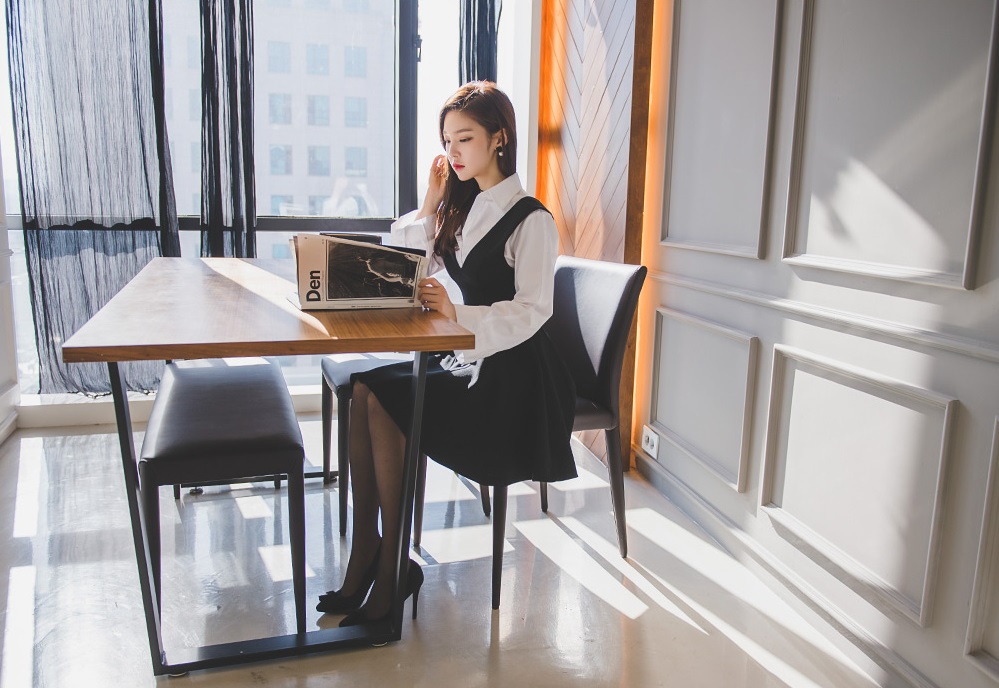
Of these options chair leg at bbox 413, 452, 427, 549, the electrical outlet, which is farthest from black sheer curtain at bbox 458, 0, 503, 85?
chair leg at bbox 413, 452, 427, 549

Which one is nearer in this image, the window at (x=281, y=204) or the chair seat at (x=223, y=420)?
the chair seat at (x=223, y=420)

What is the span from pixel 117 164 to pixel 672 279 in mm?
2316

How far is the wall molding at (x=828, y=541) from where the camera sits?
154cm

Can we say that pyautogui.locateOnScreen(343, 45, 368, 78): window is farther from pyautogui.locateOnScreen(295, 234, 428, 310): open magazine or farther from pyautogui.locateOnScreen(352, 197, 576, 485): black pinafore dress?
pyautogui.locateOnScreen(295, 234, 428, 310): open magazine

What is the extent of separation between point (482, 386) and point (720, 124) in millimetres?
1187

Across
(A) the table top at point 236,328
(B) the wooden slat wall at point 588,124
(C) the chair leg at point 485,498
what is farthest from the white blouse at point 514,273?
(B) the wooden slat wall at point 588,124

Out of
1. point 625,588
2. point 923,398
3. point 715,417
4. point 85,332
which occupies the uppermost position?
point 85,332

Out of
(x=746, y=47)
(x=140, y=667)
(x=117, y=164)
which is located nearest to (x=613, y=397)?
(x=746, y=47)

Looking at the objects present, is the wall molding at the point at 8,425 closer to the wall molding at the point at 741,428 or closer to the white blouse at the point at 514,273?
the white blouse at the point at 514,273

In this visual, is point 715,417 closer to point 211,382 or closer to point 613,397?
point 613,397

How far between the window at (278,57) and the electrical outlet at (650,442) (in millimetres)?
2241

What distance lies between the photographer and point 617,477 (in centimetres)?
219

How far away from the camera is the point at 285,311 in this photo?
1.67 meters

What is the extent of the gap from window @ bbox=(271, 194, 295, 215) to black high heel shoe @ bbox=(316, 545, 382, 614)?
222cm
